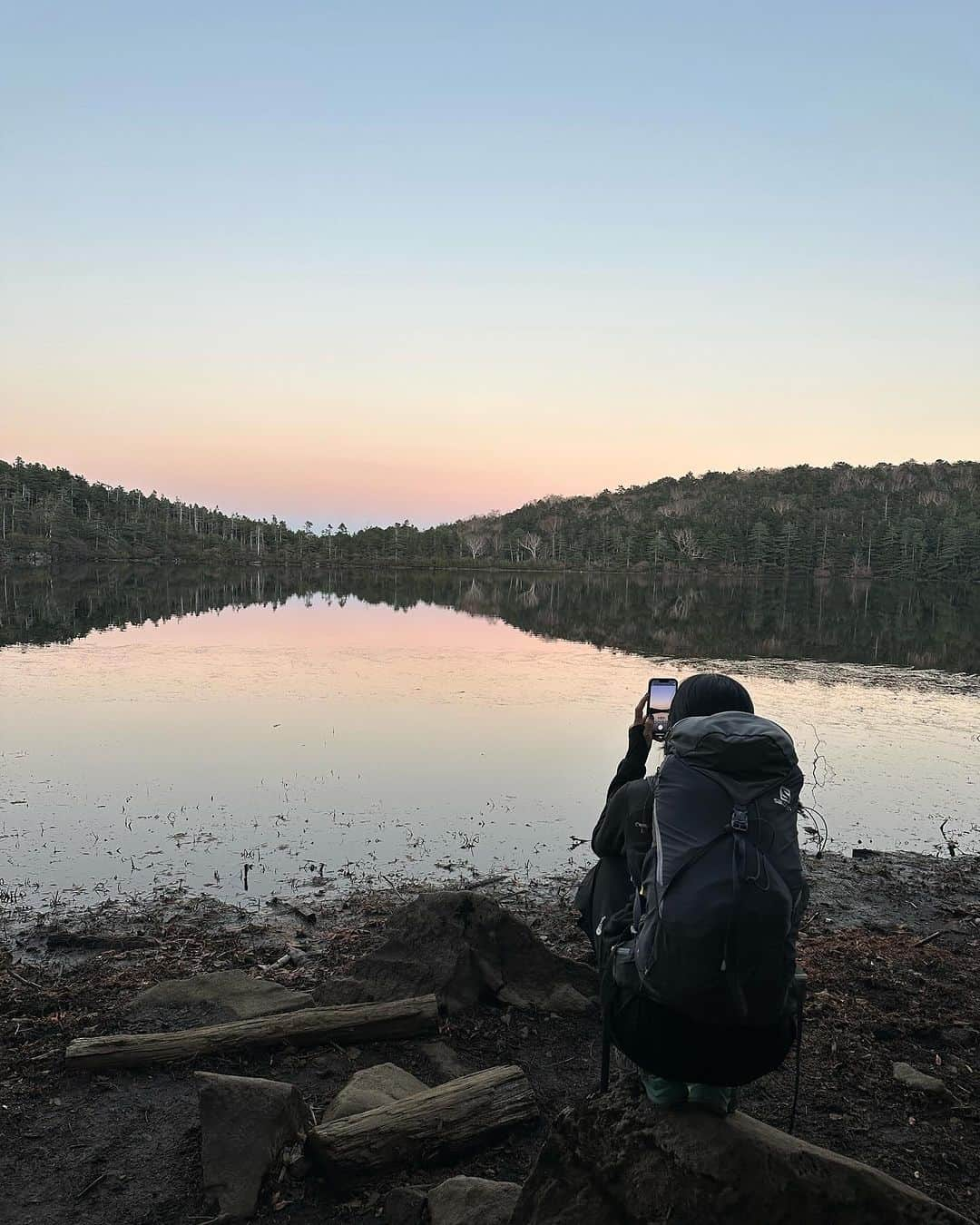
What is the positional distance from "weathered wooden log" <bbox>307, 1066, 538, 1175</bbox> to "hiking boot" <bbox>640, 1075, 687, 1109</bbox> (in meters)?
1.39

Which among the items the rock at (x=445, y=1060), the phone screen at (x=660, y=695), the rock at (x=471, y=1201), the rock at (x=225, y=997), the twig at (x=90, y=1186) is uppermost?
the phone screen at (x=660, y=695)

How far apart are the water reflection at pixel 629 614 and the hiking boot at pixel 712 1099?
950 inches

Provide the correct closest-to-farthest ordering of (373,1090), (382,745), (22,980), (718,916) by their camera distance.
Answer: (718,916)
(373,1090)
(22,980)
(382,745)

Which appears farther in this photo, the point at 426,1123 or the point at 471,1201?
the point at 426,1123

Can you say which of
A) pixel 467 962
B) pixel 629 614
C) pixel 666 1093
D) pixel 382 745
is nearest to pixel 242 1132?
pixel 467 962

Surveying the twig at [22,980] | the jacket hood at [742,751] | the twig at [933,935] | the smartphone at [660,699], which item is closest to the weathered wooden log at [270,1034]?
the twig at [22,980]

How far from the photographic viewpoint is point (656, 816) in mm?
2820

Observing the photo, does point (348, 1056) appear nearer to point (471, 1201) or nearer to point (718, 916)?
point (471, 1201)

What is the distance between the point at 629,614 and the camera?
46.4m

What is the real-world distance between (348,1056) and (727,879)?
322 centimetres

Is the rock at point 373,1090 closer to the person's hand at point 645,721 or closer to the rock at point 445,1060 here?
the rock at point 445,1060

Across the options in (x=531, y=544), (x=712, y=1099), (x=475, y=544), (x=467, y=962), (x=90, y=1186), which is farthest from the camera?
(x=475, y=544)

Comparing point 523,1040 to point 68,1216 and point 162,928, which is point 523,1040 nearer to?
point 68,1216

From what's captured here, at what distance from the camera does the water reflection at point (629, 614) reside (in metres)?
29.0
